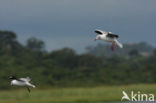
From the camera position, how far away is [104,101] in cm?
3023

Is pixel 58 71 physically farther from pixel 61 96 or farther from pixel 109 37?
pixel 109 37

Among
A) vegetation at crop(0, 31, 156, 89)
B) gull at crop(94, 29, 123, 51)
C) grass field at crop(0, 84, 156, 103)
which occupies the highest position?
vegetation at crop(0, 31, 156, 89)

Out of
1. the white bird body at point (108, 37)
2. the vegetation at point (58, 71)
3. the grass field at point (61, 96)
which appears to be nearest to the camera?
the white bird body at point (108, 37)

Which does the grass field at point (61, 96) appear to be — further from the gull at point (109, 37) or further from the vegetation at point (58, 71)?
the gull at point (109, 37)

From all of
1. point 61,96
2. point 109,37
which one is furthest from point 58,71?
point 109,37

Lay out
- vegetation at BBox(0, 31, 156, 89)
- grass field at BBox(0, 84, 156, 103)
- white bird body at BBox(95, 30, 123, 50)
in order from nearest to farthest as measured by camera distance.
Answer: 1. white bird body at BBox(95, 30, 123, 50)
2. grass field at BBox(0, 84, 156, 103)
3. vegetation at BBox(0, 31, 156, 89)

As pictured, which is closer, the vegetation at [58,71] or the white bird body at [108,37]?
the white bird body at [108,37]

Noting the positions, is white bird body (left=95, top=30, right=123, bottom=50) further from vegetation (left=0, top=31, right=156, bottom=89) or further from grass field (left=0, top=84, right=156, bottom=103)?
vegetation (left=0, top=31, right=156, bottom=89)

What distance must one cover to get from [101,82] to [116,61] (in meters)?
28.6

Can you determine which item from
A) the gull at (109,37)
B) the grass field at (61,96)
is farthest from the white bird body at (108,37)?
the grass field at (61,96)

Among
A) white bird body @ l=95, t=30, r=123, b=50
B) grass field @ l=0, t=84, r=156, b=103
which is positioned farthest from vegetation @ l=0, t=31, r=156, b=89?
white bird body @ l=95, t=30, r=123, b=50

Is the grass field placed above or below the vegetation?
below

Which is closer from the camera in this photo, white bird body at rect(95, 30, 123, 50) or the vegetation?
white bird body at rect(95, 30, 123, 50)

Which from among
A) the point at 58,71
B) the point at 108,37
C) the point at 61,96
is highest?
the point at 58,71
